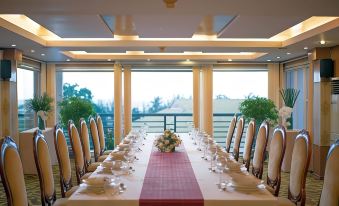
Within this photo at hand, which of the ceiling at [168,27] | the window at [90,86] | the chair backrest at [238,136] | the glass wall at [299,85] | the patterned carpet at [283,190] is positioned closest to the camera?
the ceiling at [168,27]

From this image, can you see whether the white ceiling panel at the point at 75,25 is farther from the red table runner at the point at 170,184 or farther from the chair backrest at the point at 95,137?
the red table runner at the point at 170,184

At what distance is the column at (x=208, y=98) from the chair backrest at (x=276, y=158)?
5868 millimetres

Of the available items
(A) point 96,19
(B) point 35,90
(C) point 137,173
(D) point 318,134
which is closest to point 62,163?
(C) point 137,173

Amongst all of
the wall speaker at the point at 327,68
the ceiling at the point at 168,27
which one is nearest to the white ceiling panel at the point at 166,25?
the ceiling at the point at 168,27

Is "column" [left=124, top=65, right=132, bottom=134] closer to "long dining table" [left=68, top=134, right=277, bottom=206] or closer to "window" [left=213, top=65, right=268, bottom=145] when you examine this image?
"window" [left=213, top=65, right=268, bottom=145]

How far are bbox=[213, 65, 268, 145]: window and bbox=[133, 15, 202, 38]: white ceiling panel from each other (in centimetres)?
460

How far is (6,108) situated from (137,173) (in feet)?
14.7

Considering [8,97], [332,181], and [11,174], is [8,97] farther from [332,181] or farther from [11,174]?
[332,181]

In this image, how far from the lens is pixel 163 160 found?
464cm

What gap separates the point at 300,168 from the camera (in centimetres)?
372

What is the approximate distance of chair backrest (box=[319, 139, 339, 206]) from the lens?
304cm

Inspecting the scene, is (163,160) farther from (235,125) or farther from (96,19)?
(235,125)

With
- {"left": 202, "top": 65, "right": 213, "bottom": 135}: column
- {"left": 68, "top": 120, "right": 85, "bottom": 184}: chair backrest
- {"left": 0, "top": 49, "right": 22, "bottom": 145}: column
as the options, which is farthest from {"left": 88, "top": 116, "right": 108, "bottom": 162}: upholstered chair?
{"left": 202, "top": 65, "right": 213, "bottom": 135}: column

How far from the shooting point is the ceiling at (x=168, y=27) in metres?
4.12
